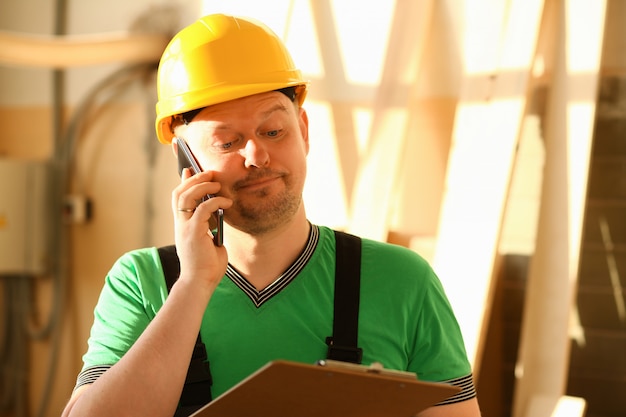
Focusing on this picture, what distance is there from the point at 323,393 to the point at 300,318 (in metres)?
0.36

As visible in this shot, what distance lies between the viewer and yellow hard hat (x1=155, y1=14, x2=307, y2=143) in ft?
5.62

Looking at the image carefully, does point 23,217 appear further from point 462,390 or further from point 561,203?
point 462,390

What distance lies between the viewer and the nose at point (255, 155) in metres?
1.66

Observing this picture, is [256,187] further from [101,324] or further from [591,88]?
[591,88]

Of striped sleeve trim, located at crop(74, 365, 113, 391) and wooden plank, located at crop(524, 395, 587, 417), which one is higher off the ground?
striped sleeve trim, located at crop(74, 365, 113, 391)

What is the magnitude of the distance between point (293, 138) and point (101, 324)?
52 centimetres

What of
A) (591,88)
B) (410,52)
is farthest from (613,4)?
(410,52)

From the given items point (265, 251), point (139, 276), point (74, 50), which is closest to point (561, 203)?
point (265, 251)

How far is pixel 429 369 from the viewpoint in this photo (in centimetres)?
168

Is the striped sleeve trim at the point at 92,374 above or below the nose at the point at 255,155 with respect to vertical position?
below

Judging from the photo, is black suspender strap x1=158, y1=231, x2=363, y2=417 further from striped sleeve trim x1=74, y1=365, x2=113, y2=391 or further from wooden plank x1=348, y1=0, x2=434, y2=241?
wooden plank x1=348, y1=0, x2=434, y2=241

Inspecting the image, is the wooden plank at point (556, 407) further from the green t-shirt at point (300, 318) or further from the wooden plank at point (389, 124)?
the green t-shirt at point (300, 318)

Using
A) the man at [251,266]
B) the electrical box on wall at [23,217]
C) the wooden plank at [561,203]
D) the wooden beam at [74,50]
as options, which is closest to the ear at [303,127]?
the man at [251,266]

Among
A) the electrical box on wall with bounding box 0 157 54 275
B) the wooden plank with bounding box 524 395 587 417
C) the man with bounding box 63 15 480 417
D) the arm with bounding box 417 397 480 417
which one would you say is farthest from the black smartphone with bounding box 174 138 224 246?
the electrical box on wall with bounding box 0 157 54 275
